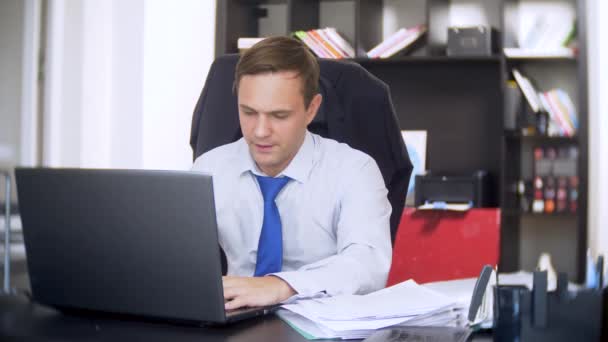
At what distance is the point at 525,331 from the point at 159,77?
4.87 feet

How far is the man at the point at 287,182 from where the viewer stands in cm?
131

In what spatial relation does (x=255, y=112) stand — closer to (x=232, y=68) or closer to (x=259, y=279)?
(x=232, y=68)

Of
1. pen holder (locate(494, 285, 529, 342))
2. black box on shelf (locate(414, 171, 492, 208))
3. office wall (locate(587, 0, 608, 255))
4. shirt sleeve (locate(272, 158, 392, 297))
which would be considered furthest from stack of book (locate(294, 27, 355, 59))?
pen holder (locate(494, 285, 529, 342))

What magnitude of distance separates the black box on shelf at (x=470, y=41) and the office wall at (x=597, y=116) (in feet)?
1.57

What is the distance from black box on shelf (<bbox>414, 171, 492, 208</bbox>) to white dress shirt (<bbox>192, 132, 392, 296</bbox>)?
154cm

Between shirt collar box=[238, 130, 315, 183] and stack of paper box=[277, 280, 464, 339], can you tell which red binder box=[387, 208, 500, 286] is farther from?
stack of paper box=[277, 280, 464, 339]

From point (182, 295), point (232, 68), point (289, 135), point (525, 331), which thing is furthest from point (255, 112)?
point (525, 331)

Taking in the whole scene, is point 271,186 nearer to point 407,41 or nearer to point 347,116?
point 347,116

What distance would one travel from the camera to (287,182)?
1.36m

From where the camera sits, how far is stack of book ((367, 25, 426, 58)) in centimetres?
320

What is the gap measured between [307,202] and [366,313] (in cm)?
55

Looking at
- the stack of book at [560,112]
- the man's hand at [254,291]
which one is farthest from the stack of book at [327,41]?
the man's hand at [254,291]

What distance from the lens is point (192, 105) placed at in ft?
5.20

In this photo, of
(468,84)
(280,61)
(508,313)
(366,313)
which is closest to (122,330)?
(366,313)
